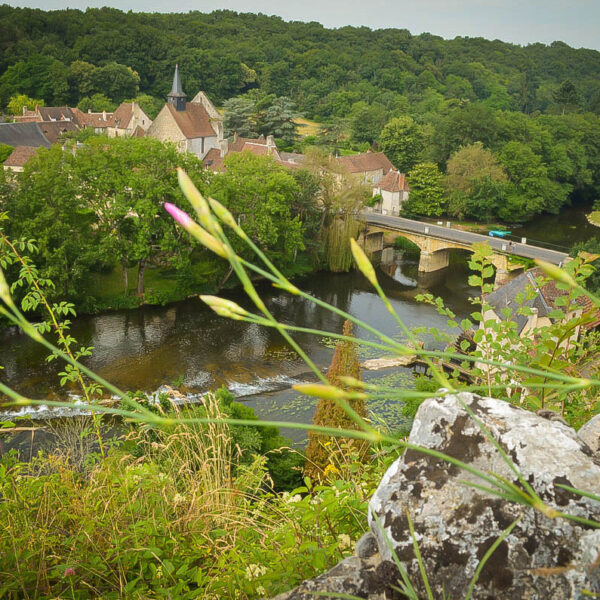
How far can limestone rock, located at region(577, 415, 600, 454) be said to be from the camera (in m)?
3.40

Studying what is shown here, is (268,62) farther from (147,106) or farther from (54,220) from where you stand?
(54,220)

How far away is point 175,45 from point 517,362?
107603mm

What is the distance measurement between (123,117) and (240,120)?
40.4 feet

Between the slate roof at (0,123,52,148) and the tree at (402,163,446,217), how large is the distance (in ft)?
93.0

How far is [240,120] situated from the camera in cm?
7012

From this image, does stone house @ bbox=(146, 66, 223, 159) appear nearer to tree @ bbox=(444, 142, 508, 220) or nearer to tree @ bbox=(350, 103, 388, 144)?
tree @ bbox=(350, 103, 388, 144)

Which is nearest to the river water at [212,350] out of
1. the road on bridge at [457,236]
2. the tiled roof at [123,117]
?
the road on bridge at [457,236]

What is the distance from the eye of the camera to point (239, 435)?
13.4m

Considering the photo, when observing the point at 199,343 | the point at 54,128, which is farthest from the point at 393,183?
the point at 54,128

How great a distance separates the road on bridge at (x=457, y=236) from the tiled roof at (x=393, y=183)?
3.18 meters

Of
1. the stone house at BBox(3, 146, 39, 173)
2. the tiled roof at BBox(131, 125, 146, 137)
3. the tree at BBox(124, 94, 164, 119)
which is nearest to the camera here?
the stone house at BBox(3, 146, 39, 173)

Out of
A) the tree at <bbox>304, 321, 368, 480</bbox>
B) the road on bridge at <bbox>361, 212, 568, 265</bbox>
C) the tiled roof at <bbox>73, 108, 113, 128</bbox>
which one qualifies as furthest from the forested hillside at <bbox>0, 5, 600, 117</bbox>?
the tree at <bbox>304, 321, 368, 480</bbox>

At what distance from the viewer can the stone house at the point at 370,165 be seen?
51.6 meters

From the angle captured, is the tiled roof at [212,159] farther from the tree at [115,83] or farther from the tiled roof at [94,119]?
the tree at [115,83]
